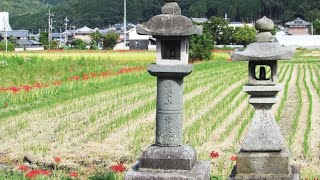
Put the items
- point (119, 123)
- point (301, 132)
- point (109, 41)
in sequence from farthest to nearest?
point (109, 41)
point (119, 123)
point (301, 132)

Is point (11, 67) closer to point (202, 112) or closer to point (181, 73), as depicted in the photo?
point (202, 112)

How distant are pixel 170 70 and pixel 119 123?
24.0ft

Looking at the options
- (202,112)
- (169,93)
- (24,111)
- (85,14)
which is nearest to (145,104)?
(202,112)

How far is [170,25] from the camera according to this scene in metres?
7.14

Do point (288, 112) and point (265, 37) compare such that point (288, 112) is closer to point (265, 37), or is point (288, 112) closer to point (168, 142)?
point (265, 37)

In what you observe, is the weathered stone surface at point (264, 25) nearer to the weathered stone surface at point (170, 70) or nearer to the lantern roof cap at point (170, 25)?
the lantern roof cap at point (170, 25)

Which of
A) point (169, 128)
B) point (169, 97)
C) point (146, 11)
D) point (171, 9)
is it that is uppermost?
point (146, 11)

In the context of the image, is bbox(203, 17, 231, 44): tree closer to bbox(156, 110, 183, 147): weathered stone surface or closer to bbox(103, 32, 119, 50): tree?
bbox(103, 32, 119, 50): tree

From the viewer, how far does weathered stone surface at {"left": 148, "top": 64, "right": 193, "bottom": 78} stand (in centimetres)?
710

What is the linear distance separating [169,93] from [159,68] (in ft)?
1.11

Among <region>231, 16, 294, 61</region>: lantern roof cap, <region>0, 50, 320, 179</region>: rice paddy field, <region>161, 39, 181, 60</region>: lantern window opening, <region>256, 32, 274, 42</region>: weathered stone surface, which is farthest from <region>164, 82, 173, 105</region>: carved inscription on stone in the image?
<region>0, 50, 320, 179</region>: rice paddy field

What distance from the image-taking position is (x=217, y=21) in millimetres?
79938

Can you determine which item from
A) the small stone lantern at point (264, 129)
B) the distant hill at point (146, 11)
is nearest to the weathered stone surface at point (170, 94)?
the small stone lantern at point (264, 129)

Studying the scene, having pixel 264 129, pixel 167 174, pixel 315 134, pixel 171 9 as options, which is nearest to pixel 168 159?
pixel 167 174
